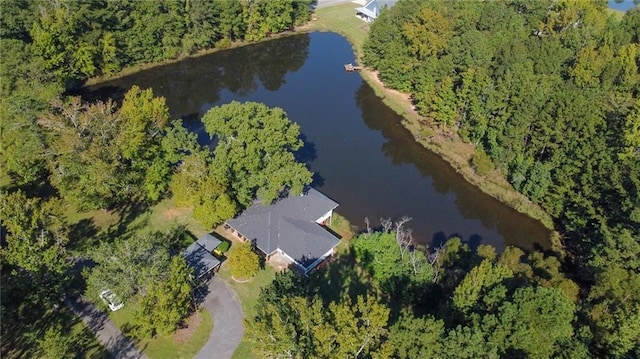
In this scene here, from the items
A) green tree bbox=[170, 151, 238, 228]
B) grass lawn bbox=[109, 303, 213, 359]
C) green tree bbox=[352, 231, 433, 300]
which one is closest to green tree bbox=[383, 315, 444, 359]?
green tree bbox=[352, 231, 433, 300]

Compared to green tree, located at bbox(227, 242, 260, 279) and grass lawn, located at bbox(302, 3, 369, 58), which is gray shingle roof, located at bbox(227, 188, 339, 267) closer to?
green tree, located at bbox(227, 242, 260, 279)

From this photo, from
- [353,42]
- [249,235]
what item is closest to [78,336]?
[249,235]

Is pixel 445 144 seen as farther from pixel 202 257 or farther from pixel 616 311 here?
pixel 202 257

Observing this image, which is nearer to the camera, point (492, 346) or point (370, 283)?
point (492, 346)

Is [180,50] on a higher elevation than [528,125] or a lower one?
lower

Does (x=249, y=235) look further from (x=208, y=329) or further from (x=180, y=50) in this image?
(x=180, y=50)

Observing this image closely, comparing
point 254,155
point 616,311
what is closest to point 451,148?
point 254,155
